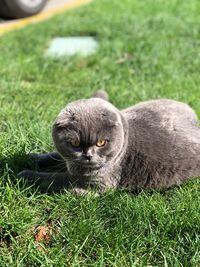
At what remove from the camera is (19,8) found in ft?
23.9

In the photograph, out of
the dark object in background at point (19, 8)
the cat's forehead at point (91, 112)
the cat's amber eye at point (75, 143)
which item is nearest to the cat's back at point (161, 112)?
the cat's forehead at point (91, 112)

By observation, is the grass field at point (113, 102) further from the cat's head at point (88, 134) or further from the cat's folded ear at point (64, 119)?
the cat's folded ear at point (64, 119)

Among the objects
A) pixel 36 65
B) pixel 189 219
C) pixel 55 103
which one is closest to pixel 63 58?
pixel 36 65

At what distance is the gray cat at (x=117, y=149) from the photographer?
2.89 metres

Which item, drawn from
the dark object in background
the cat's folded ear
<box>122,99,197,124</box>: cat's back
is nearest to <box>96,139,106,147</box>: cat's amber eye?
the cat's folded ear

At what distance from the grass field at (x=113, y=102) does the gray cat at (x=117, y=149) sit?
0.11 meters

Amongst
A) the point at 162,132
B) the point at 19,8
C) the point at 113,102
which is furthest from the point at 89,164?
the point at 19,8

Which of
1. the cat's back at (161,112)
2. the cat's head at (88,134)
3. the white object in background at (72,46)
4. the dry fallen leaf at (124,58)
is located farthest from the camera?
the white object in background at (72,46)

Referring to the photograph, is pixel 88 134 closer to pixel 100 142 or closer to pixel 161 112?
pixel 100 142

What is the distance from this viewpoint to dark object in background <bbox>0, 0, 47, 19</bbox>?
7.20 metres

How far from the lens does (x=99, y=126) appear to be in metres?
2.89

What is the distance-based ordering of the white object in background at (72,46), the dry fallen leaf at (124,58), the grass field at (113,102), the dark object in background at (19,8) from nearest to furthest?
the grass field at (113,102)
the dry fallen leaf at (124,58)
the white object in background at (72,46)
the dark object in background at (19,8)

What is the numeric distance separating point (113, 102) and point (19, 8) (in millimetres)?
3473

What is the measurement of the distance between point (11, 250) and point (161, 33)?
436 cm
